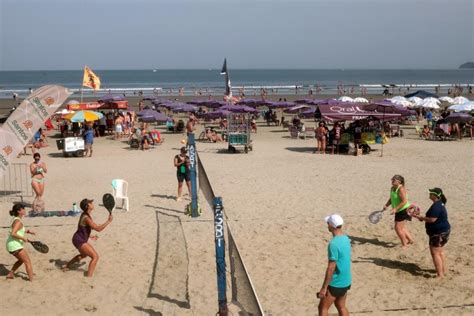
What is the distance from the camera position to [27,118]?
36.6ft

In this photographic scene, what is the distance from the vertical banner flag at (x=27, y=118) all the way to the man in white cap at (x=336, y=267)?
756 cm

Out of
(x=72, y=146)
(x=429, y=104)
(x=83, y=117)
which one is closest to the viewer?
(x=72, y=146)

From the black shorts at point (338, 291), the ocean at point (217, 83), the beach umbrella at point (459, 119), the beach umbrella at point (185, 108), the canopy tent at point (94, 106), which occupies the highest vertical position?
the ocean at point (217, 83)

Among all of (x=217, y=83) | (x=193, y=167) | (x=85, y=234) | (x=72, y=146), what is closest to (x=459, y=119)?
(x=72, y=146)

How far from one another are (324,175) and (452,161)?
456 centimetres

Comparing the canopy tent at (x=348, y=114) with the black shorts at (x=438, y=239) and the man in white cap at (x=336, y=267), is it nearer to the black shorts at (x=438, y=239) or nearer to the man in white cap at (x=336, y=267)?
the black shorts at (x=438, y=239)

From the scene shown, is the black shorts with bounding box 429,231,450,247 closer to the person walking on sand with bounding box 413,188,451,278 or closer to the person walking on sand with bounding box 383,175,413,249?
the person walking on sand with bounding box 413,188,451,278

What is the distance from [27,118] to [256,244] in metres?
5.40

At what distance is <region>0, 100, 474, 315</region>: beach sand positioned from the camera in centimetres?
673

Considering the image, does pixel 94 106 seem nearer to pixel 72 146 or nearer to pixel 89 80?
pixel 89 80

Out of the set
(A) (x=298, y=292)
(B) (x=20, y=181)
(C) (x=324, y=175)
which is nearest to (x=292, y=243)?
(A) (x=298, y=292)

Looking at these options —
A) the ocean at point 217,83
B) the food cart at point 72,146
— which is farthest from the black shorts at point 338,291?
the ocean at point 217,83

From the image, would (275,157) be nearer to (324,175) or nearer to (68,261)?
(324,175)

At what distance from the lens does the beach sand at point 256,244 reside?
6.73 m
